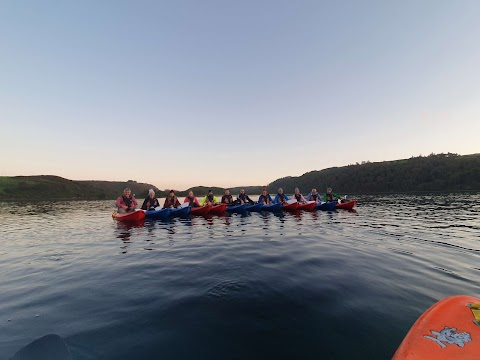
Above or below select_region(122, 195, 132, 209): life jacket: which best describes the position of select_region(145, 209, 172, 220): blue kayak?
below

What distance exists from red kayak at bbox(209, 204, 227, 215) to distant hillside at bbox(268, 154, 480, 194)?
257 ft

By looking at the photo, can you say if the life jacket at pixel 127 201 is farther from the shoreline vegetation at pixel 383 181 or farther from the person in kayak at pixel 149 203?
the shoreline vegetation at pixel 383 181

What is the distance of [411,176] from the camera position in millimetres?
86438

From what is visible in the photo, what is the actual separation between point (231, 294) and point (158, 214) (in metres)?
15.6

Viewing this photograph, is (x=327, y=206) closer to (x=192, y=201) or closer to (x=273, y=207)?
(x=273, y=207)

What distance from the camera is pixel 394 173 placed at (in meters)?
94.6

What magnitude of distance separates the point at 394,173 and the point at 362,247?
10295cm

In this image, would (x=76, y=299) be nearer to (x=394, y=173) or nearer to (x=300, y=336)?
(x=300, y=336)

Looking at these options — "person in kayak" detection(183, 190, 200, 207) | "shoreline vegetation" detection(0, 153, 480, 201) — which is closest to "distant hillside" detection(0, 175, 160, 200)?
"shoreline vegetation" detection(0, 153, 480, 201)

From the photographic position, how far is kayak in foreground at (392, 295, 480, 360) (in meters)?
2.68

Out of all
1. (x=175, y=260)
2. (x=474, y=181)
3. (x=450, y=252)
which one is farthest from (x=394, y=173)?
(x=175, y=260)

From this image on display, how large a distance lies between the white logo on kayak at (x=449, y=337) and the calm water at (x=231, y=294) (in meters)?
0.68

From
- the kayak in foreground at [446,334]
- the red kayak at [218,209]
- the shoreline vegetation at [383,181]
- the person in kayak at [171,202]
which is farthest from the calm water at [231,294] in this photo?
the shoreline vegetation at [383,181]

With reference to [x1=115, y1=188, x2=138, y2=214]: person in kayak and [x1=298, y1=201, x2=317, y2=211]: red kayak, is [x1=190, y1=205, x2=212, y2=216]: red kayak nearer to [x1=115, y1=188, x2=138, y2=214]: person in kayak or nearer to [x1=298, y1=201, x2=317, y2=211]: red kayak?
[x1=115, y1=188, x2=138, y2=214]: person in kayak
